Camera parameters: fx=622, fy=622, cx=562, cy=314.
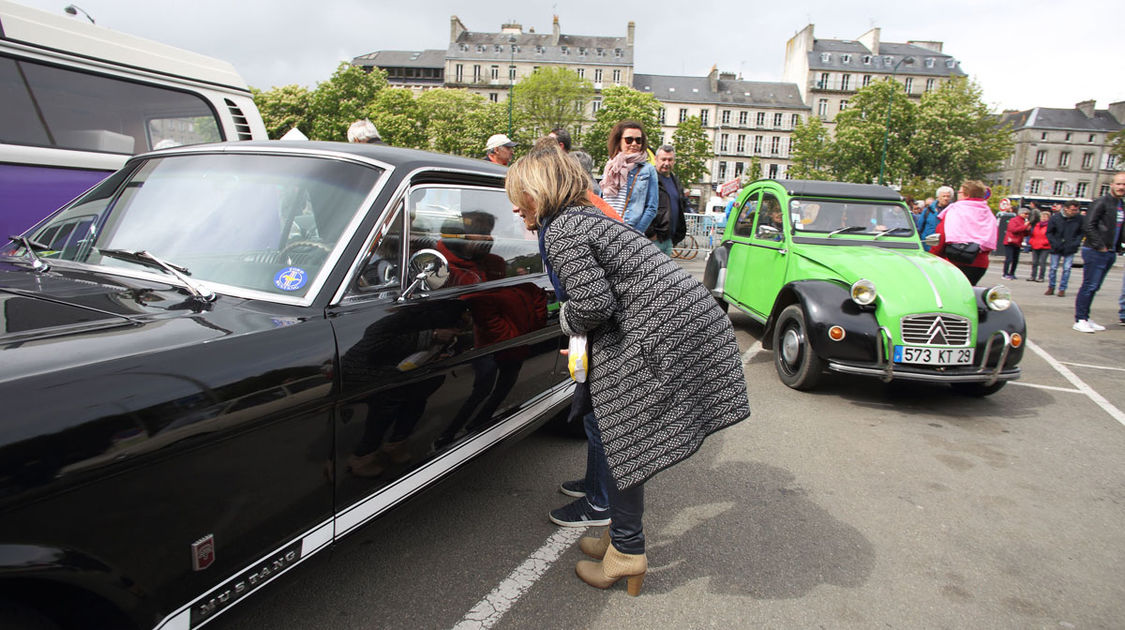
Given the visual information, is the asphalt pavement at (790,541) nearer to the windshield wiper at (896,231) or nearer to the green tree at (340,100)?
the windshield wiper at (896,231)

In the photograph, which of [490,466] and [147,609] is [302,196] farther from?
[490,466]

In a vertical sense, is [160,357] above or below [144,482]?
above

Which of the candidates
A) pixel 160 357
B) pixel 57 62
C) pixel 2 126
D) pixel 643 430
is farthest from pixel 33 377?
pixel 57 62

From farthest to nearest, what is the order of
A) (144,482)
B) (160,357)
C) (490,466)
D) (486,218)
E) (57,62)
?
1. (57,62)
2. (490,466)
3. (486,218)
4. (160,357)
5. (144,482)

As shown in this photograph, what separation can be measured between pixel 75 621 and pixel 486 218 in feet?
7.17

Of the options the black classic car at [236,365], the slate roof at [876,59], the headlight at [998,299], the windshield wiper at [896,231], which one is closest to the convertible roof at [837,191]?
the windshield wiper at [896,231]

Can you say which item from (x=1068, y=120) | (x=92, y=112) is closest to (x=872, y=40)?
(x=1068, y=120)

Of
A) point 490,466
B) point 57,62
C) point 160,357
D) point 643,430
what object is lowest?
point 490,466

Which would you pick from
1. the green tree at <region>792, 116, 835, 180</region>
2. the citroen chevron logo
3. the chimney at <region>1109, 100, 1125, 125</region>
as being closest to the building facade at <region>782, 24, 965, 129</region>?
the chimney at <region>1109, 100, 1125, 125</region>

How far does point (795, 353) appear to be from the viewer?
5473 millimetres

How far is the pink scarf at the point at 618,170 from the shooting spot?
5318 millimetres

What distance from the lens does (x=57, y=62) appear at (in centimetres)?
507

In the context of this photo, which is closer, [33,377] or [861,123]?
[33,377]

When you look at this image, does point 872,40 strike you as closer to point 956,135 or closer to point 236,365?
point 956,135
